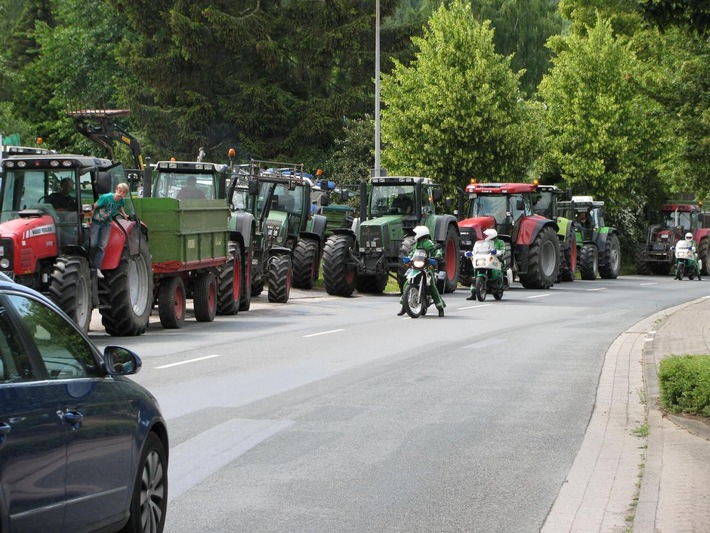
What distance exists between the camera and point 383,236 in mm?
33281

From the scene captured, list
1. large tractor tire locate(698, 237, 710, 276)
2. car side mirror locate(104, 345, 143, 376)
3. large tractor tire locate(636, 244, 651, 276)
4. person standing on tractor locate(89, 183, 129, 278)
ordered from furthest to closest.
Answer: large tractor tire locate(698, 237, 710, 276)
large tractor tire locate(636, 244, 651, 276)
person standing on tractor locate(89, 183, 129, 278)
car side mirror locate(104, 345, 143, 376)

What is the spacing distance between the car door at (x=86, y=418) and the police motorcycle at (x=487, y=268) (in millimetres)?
25626

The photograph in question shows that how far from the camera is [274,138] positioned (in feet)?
190

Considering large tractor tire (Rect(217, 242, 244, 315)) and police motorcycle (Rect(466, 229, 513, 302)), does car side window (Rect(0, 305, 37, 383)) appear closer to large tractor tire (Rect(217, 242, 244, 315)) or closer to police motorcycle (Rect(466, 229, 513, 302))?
large tractor tire (Rect(217, 242, 244, 315))

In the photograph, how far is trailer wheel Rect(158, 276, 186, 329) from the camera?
22750 millimetres

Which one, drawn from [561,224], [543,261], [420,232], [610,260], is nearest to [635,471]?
[420,232]

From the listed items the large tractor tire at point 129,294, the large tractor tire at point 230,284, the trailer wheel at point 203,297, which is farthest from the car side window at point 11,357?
the large tractor tire at point 230,284

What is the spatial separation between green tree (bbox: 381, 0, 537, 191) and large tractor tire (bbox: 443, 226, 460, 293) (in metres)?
12.5

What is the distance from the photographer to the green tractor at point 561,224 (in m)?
41.9

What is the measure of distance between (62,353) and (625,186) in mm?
51614

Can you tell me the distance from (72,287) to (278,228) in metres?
14.2

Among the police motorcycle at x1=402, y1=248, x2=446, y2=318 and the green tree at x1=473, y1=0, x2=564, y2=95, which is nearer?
the police motorcycle at x1=402, y1=248, x2=446, y2=318

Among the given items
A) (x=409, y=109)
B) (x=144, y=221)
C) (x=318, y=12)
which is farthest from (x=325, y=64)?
(x=144, y=221)

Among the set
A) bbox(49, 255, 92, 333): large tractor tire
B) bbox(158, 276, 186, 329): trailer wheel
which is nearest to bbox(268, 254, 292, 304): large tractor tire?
bbox(158, 276, 186, 329): trailer wheel
